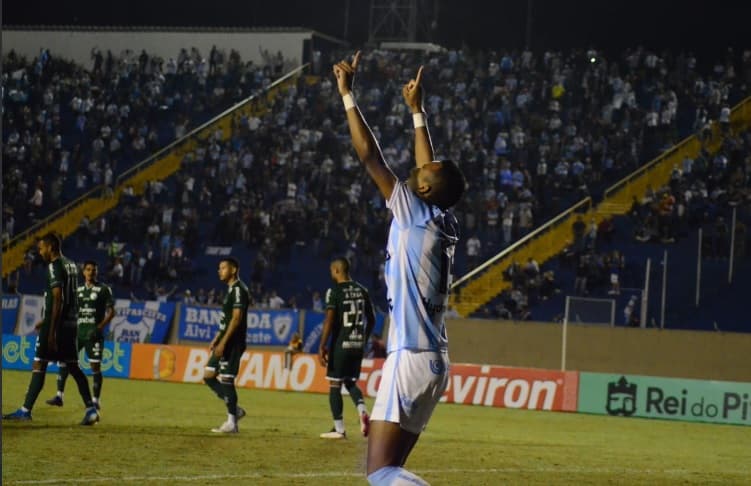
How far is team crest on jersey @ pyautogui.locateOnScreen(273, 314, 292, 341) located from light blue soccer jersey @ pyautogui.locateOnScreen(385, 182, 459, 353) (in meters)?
25.4

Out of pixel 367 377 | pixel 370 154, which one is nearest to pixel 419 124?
pixel 370 154

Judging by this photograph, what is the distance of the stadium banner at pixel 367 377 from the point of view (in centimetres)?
2472

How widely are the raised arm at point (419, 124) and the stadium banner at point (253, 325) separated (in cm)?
2458

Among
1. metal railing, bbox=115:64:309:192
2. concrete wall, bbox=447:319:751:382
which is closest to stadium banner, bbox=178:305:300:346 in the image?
concrete wall, bbox=447:319:751:382

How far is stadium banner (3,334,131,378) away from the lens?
28.8 m

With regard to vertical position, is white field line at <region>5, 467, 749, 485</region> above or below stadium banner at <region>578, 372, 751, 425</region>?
above

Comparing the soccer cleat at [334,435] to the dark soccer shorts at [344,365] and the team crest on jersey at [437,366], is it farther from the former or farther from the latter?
the team crest on jersey at [437,366]

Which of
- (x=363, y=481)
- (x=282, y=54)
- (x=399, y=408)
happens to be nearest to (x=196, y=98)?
(x=282, y=54)

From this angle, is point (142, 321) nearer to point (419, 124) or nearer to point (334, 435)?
point (334, 435)

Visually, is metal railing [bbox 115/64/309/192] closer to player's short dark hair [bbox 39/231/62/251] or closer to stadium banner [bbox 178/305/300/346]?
stadium banner [bbox 178/305/300/346]

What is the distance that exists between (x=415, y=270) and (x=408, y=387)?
546mm

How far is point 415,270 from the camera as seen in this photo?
6.01m

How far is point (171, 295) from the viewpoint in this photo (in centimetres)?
3669

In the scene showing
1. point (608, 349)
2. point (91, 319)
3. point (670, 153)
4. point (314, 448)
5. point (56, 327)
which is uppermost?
point (670, 153)
